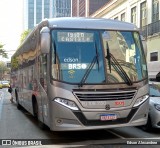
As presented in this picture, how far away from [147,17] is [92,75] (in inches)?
813

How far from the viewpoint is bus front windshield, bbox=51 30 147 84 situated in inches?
345

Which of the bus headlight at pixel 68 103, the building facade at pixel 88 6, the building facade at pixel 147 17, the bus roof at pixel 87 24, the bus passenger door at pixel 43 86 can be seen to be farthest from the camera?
the building facade at pixel 88 6

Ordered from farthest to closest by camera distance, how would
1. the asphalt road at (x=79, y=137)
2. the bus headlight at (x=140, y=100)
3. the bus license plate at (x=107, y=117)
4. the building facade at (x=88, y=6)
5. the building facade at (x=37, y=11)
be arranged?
1. the building facade at (x=37, y=11)
2. the building facade at (x=88, y=6)
3. the bus headlight at (x=140, y=100)
4. the asphalt road at (x=79, y=137)
5. the bus license plate at (x=107, y=117)

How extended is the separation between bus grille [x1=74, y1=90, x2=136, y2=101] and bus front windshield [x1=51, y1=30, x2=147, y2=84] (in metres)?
0.27

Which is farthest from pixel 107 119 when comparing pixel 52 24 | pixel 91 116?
pixel 52 24

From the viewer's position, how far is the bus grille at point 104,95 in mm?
8609

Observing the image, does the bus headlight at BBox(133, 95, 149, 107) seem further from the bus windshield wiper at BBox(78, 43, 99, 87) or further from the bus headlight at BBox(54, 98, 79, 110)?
the bus headlight at BBox(54, 98, 79, 110)

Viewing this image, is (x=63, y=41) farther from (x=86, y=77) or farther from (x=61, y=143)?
(x=61, y=143)

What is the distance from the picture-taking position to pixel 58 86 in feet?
28.4

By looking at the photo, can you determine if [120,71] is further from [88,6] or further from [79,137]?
[88,6]

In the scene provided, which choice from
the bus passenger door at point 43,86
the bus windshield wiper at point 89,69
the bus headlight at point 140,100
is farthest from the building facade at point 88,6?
the bus windshield wiper at point 89,69

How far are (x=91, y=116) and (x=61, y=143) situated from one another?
1.13 m

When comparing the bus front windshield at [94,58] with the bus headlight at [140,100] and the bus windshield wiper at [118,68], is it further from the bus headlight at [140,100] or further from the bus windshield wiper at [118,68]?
the bus headlight at [140,100]

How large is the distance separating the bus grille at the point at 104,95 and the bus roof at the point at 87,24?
68.4 inches
